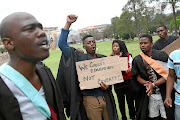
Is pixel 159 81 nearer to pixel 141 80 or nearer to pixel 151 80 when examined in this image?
pixel 151 80

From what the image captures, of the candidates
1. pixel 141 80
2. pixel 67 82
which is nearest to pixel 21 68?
pixel 67 82

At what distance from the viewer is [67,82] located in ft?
8.38

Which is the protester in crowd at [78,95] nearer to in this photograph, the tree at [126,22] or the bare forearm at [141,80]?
the bare forearm at [141,80]

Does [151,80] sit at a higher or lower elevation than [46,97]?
lower

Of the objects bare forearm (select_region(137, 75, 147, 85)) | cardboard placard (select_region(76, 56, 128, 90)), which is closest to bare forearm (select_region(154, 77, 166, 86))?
bare forearm (select_region(137, 75, 147, 85))

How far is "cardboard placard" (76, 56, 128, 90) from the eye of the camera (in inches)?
97.1

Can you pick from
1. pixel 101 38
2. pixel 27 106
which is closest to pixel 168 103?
pixel 27 106

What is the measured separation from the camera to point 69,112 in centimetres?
266

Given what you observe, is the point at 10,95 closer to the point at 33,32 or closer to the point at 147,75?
the point at 33,32

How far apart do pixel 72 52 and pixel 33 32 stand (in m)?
1.42

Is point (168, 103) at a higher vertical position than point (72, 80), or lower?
lower

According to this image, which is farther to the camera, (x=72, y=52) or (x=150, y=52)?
(x=150, y=52)

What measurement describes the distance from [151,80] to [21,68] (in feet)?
7.65

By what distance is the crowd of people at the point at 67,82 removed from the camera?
1.14m
